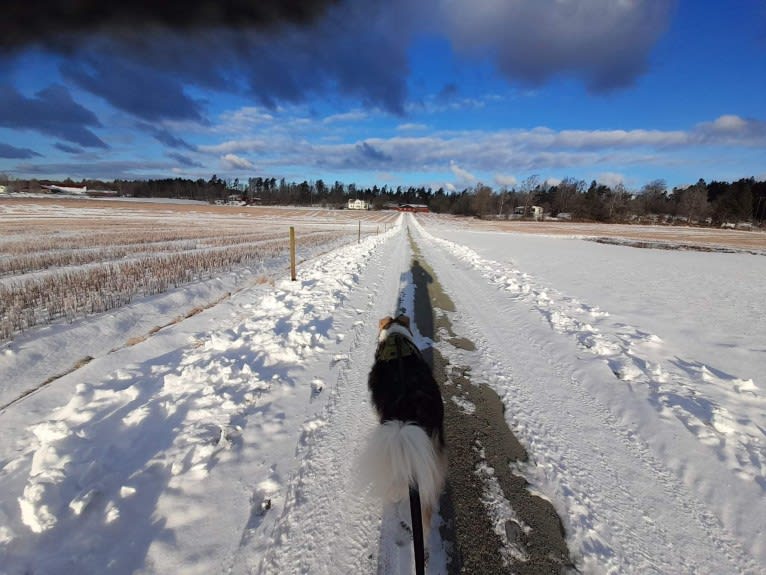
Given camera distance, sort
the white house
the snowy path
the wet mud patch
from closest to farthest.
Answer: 1. the wet mud patch
2. the snowy path
3. the white house

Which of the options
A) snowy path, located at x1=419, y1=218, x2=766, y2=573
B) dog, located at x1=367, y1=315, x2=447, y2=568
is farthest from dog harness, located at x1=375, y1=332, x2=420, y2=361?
snowy path, located at x1=419, y1=218, x2=766, y2=573

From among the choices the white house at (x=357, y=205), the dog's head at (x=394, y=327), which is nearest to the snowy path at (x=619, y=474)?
the dog's head at (x=394, y=327)

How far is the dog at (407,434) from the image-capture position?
189cm

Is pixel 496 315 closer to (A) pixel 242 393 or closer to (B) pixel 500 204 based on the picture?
(A) pixel 242 393

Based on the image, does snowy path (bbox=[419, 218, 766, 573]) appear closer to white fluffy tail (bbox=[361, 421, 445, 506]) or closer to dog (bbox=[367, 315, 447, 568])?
dog (bbox=[367, 315, 447, 568])

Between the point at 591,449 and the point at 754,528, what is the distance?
3.43ft

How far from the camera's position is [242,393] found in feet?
12.4

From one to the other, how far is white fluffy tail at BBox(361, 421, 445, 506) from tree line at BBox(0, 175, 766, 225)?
9381cm

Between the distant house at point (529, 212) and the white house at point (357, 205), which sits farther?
the white house at point (357, 205)

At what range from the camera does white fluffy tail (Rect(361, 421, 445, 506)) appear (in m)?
1.88

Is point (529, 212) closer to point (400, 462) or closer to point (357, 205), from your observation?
point (357, 205)

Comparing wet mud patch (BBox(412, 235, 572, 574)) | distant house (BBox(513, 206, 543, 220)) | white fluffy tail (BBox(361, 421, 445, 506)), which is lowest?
wet mud patch (BBox(412, 235, 572, 574))

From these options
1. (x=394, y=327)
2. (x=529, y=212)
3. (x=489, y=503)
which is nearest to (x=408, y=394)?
(x=489, y=503)

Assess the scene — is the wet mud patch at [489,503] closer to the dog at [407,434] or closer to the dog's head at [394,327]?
the dog at [407,434]
